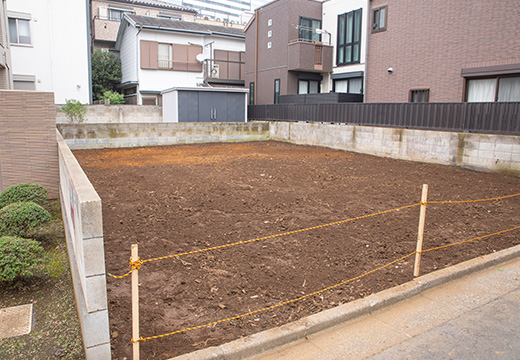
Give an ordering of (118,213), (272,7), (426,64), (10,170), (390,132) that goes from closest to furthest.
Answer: (118,213), (10,170), (390,132), (426,64), (272,7)

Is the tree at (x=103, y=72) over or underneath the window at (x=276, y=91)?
over

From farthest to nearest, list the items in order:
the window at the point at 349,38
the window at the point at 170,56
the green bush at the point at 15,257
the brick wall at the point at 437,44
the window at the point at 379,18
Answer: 1. the window at the point at 170,56
2. the window at the point at 349,38
3. the window at the point at 379,18
4. the brick wall at the point at 437,44
5. the green bush at the point at 15,257

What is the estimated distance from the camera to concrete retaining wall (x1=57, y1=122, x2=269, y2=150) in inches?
673

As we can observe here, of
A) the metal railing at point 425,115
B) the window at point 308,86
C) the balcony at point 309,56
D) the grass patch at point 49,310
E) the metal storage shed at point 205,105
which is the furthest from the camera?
→ the window at point 308,86

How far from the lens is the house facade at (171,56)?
2820cm

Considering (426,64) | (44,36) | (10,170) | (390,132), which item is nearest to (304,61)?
(426,64)

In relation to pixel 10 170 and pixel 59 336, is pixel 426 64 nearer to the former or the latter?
pixel 10 170

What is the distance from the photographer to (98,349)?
10.2ft

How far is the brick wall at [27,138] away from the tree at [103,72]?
80.1ft

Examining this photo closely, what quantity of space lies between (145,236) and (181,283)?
1640 mm

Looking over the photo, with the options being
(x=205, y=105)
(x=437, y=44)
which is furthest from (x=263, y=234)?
(x=205, y=105)

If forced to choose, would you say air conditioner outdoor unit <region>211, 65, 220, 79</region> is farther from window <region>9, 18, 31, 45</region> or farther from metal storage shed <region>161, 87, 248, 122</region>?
window <region>9, 18, 31, 45</region>

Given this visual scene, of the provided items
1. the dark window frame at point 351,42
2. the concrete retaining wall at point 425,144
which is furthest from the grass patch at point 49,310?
the dark window frame at point 351,42

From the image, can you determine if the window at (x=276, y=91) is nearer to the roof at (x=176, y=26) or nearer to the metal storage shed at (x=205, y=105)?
the metal storage shed at (x=205, y=105)
